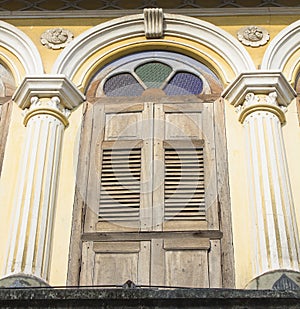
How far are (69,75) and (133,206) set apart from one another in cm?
173

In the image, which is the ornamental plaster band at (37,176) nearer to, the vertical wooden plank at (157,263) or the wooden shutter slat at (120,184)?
the wooden shutter slat at (120,184)

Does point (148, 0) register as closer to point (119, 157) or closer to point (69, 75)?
point (69, 75)

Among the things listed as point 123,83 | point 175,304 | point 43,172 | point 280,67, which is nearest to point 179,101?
point 123,83

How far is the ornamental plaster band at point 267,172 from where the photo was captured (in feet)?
18.9

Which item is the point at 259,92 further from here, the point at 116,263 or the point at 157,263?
the point at 116,263

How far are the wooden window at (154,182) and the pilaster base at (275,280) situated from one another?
0.88 ft

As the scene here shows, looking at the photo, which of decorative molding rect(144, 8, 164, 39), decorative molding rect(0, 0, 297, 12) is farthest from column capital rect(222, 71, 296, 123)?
decorative molding rect(0, 0, 297, 12)

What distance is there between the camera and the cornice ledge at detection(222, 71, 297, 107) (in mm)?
6895

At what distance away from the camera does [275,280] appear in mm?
5555

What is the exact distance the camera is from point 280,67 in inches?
283

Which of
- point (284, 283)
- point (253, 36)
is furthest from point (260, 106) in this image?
point (284, 283)

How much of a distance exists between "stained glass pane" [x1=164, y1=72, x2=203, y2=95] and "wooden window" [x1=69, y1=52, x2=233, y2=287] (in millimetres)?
11

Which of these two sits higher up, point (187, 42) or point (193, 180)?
point (187, 42)

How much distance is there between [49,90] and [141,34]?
133cm
